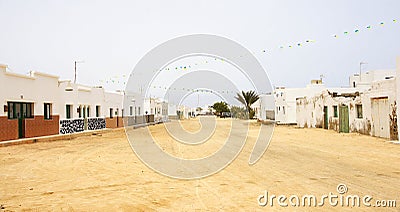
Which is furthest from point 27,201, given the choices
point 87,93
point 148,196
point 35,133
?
point 87,93

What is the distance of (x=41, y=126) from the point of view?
22.3m

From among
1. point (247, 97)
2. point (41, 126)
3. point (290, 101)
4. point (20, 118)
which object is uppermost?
point (247, 97)

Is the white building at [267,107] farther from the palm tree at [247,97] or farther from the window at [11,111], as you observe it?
the window at [11,111]

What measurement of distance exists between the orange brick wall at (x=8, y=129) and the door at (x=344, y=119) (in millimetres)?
23409

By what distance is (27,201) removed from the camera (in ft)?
21.9

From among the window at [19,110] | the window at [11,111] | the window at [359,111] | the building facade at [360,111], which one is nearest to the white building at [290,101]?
the building facade at [360,111]

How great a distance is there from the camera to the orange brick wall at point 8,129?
60.3 ft

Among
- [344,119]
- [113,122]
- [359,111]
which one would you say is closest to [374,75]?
[344,119]

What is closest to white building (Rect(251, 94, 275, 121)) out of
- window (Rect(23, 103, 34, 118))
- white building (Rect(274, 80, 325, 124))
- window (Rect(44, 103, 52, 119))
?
white building (Rect(274, 80, 325, 124))

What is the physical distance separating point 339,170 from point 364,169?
2.59 feet

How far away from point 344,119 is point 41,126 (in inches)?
894

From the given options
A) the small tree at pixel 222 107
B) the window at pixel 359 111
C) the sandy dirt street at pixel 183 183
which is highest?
the small tree at pixel 222 107

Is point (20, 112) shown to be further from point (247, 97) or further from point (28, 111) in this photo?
point (247, 97)

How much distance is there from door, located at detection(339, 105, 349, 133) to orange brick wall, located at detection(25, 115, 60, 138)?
72.6ft
